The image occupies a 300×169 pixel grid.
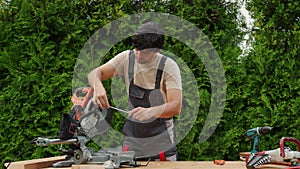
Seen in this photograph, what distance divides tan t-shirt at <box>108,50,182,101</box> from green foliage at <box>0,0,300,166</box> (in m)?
1.27

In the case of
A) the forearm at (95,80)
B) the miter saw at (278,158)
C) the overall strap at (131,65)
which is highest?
the overall strap at (131,65)

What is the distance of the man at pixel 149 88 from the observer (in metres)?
2.69

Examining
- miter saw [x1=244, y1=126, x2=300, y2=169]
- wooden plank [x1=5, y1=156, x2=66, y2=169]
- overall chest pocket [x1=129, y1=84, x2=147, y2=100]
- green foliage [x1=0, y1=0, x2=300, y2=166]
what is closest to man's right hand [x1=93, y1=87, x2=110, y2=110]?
overall chest pocket [x1=129, y1=84, x2=147, y2=100]

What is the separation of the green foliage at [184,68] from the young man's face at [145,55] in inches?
54.8

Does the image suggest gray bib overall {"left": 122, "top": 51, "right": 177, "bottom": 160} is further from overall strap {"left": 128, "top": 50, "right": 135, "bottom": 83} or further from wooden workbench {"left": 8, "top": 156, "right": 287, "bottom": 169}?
wooden workbench {"left": 8, "top": 156, "right": 287, "bottom": 169}

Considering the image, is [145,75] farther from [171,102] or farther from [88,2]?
[88,2]

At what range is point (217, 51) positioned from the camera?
4.46 meters

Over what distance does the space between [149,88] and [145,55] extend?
0.23 m

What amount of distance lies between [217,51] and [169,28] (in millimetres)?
522

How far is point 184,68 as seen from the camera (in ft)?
14.7

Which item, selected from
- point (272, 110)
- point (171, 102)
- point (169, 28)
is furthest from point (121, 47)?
point (171, 102)

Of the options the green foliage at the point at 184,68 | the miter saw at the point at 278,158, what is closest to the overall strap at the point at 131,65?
the miter saw at the point at 278,158

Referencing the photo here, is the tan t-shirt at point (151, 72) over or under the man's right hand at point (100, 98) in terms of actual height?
over

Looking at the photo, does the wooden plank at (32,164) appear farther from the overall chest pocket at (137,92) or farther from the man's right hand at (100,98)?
the overall chest pocket at (137,92)
